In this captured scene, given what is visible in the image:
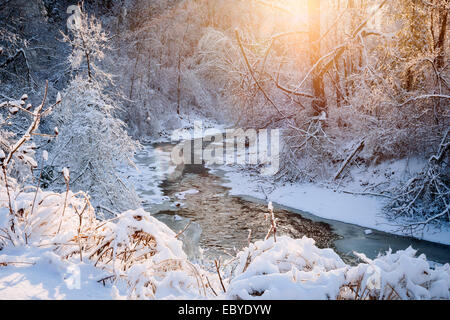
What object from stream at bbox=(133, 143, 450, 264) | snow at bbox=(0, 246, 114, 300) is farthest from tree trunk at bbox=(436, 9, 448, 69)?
snow at bbox=(0, 246, 114, 300)

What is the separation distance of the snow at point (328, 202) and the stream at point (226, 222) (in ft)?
1.08

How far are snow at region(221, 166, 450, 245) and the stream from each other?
0.33 metres

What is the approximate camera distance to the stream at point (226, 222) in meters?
8.48

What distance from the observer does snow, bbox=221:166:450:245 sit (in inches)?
385

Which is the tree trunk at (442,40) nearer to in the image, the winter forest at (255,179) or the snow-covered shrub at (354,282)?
the winter forest at (255,179)

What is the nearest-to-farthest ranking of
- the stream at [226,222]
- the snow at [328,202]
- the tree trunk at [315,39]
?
the stream at [226,222] → the snow at [328,202] → the tree trunk at [315,39]

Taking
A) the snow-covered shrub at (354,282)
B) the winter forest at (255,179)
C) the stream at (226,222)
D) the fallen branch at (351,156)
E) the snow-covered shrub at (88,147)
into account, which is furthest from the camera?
the fallen branch at (351,156)

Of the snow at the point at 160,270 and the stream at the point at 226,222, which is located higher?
the snow at the point at 160,270

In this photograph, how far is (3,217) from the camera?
249 centimetres

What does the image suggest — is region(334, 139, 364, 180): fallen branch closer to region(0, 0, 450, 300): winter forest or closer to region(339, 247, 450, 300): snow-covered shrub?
region(0, 0, 450, 300): winter forest

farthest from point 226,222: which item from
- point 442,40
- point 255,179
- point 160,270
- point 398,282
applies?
point 442,40

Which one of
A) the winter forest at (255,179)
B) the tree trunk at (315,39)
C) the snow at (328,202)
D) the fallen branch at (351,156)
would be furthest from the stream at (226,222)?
the tree trunk at (315,39)

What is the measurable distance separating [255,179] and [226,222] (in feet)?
17.5
